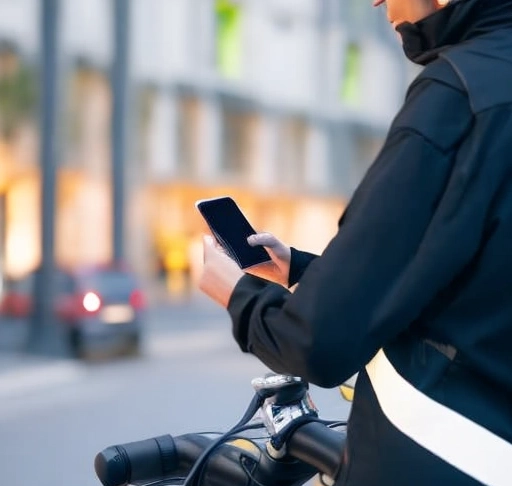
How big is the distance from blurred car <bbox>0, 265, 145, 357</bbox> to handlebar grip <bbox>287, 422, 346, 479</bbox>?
46.8ft

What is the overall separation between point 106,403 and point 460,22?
1047 centimetres

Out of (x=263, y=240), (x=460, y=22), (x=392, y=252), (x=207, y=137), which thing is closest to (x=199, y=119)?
(x=207, y=137)

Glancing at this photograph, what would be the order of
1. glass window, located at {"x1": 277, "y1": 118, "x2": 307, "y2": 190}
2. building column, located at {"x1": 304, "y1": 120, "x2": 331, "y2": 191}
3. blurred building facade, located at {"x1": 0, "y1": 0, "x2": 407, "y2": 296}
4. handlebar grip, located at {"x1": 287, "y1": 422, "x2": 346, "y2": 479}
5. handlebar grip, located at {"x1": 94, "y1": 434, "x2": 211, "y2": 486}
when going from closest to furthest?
1. handlebar grip, located at {"x1": 287, "y1": 422, "x2": 346, "y2": 479}
2. handlebar grip, located at {"x1": 94, "y1": 434, "x2": 211, "y2": 486}
3. blurred building facade, located at {"x1": 0, "y1": 0, "x2": 407, "y2": 296}
4. glass window, located at {"x1": 277, "y1": 118, "x2": 307, "y2": 190}
5. building column, located at {"x1": 304, "y1": 120, "x2": 331, "y2": 191}

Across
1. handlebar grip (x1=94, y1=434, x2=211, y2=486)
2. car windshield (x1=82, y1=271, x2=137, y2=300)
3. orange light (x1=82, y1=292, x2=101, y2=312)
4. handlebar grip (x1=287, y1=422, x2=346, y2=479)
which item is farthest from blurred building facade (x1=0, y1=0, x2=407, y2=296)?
handlebar grip (x1=287, y1=422, x2=346, y2=479)

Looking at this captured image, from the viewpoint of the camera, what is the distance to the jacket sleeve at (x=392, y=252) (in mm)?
1365

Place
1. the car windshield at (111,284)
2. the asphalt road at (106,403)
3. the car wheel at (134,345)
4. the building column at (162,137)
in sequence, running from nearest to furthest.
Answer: the asphalt road at (106,403)
the car windshield at (111,284)
the car wheel at (134,345)
the building column at (162,137)

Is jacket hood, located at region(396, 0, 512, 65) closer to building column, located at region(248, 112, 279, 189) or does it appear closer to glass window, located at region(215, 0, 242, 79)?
glass window, located at region(215, 0, 242, 79)

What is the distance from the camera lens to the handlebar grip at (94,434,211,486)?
7.20 feet

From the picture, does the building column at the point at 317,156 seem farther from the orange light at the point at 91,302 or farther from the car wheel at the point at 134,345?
the orange light at the point at 91,302

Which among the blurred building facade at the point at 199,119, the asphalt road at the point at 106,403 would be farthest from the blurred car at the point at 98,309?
the blurred building facade at the point at 199,119

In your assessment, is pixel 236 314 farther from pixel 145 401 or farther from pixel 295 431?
pixel 145 401

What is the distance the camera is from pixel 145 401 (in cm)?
1162

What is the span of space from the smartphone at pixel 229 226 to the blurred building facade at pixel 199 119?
2254 cm

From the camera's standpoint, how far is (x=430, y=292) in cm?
137
